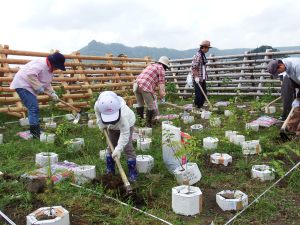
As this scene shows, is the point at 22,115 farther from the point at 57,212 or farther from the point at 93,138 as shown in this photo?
the point at 57,212

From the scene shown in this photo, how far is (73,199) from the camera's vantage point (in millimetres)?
3215

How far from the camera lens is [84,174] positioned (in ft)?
12.0

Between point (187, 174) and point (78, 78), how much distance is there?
21.8 feet

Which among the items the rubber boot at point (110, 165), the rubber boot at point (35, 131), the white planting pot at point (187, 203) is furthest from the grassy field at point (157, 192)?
the rubber boot at point (35, 131)

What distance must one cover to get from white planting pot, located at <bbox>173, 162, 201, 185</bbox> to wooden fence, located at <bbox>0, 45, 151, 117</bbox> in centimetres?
504

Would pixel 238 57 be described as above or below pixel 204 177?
above

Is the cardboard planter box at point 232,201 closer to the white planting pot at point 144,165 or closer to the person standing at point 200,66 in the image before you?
the white planting pot at point 144,165

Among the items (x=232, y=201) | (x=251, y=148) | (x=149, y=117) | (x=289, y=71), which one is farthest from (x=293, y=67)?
(x=232, y=201)

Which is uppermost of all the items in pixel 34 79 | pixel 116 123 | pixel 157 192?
pixel 34 79

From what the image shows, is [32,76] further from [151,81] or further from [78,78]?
[78,78]

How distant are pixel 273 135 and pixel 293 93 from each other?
3.13 ft

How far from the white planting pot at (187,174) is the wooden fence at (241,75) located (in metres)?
6.60

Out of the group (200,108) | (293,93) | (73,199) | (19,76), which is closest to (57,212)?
(73,199)

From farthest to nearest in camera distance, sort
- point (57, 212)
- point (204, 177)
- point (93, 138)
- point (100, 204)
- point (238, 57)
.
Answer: point (238, 57) → point (93, 138) → point (204, 177) → point (100, 204) → point (57, 212)
